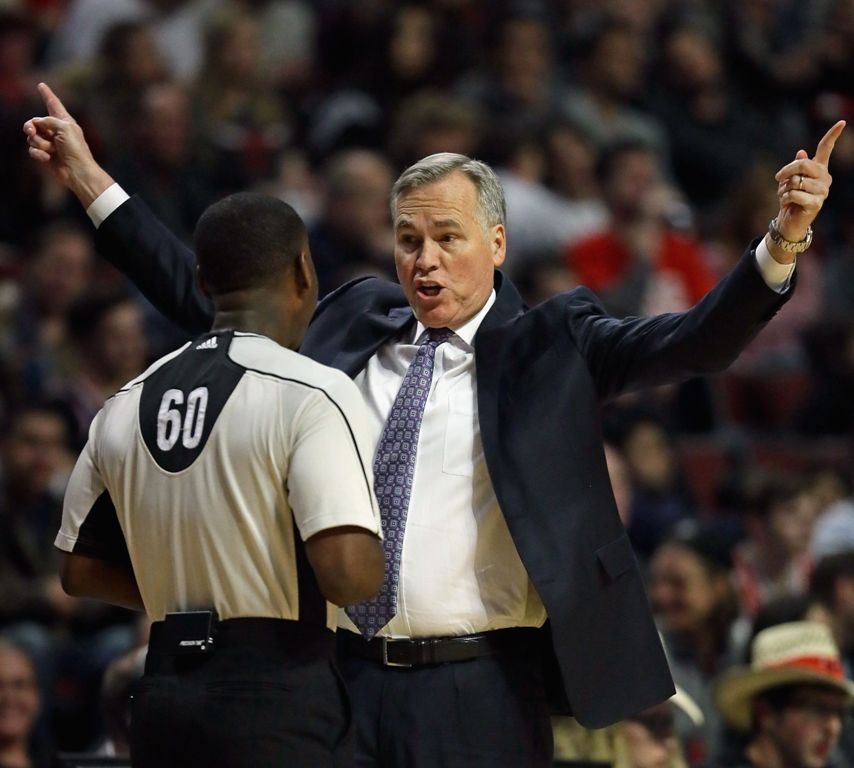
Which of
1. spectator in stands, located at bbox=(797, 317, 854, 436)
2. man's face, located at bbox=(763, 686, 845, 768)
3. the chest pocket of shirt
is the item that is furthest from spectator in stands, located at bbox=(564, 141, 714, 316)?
the chest pocket of shirt

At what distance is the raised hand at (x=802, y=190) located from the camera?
358 centimetres

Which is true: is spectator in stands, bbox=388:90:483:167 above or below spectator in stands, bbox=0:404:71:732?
above

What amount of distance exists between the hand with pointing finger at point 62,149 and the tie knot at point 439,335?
949mm

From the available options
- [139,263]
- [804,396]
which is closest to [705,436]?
[804,396]

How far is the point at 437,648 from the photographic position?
379 centimetres

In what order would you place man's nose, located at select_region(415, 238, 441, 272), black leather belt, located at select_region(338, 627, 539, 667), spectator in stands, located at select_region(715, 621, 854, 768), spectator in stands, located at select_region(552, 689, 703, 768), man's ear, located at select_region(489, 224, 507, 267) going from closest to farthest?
black leather belt, located at select_region(338, 627, 539, 667)
man's nose, located at select_region(415, 238, 441, 272)
man's ear, located at select_region(489, 224, 507, 267)
spectator in stands, located at select_region(552, 689, 703, 768)
spectator in stands, located at select_region(715, 621, 854, 768)

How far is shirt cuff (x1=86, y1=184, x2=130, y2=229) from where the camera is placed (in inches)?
173

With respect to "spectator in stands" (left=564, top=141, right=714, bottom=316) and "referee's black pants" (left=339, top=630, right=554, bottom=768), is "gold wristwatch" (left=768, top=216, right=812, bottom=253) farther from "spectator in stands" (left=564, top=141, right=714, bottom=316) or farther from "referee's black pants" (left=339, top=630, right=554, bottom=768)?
"spectator in stands" (left=564, top=141, right=714, bottom=316)

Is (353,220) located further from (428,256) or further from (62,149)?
(428,256)

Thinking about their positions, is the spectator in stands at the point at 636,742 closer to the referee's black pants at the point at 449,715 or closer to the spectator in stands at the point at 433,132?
the referee's black pants at the point at 449,715

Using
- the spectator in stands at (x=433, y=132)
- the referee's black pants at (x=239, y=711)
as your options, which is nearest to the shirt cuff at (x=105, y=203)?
the referee's black pants at (x=239, y=711)

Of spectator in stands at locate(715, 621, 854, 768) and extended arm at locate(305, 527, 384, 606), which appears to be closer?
extended arm at locate(305, 527, 384, 606)

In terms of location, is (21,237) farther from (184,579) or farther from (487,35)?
(184,579)

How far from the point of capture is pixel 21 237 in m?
8.81
